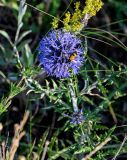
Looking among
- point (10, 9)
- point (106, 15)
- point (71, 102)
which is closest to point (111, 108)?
point (71, 102)

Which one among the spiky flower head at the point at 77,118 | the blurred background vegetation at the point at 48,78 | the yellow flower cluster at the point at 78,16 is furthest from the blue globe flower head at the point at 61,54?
the blurred background vegetation at the point at 48,78

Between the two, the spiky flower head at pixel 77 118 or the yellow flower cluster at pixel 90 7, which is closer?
the yellow flower cluster at pixel 90 7

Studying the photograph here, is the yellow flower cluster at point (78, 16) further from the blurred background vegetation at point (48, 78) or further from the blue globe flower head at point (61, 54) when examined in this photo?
the blurred background vegetation at point (48, 78)

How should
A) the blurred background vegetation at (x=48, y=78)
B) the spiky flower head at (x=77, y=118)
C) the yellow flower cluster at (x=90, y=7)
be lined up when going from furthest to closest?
1. the blurred background vegetation at (x=48, y=78)
2. the spiky flower head at (x=77, y=118)
3. the yellow flower cluster at (x=90, y=7)

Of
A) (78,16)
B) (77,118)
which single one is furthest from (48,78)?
(78,16)

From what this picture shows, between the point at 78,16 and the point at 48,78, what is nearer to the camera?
the point at 78,16

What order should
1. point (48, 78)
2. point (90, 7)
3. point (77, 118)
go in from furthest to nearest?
point (48, 78) → point (77, 118) → point (90, 7)

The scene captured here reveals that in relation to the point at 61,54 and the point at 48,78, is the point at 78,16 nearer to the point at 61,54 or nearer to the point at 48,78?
the point at 61,54

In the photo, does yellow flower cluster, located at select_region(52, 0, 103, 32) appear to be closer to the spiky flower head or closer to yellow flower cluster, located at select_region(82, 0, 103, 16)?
yellow flower cluster, located at select_region(82, 0, 103, 16)

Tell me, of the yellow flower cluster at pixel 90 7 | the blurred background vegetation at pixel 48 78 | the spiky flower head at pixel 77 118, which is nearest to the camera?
the yellow flower cluster at pixel 90 7
